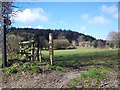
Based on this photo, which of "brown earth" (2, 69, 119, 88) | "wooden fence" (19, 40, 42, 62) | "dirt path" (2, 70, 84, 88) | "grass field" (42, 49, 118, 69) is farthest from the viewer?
"wooden fence" (19, 40, 42, 62)

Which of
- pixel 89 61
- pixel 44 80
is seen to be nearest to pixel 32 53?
pixel 44 80

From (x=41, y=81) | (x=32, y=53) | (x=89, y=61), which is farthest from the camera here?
(x=89, y=61)

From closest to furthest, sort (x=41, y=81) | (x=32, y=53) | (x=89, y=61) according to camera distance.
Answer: (x=41, y=81), (x=32, y=53), (x=89, y=61)

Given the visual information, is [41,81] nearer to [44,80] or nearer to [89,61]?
[44,80]

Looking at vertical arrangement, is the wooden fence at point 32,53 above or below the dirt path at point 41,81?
above

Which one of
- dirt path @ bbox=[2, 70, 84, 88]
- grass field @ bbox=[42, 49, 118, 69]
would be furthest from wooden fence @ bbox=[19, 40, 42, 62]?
dirt path @ bbox=[2, 70, 84, 88]

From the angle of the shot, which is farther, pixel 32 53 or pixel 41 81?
pixel 32 53

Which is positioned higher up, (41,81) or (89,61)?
(89,61)

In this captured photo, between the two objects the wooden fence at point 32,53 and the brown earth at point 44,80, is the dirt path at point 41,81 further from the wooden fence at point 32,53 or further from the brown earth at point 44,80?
the wooden fence at point 32,53

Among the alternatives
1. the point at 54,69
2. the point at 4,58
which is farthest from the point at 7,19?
the point at 54,69

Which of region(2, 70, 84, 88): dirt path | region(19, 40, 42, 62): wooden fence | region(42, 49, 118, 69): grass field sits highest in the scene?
region(19, 40, 42, 62): wooden fence

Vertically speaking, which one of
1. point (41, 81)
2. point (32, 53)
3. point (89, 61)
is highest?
point (32, 53)

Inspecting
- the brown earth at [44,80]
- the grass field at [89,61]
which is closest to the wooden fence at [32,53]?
the grass field at [89,61]

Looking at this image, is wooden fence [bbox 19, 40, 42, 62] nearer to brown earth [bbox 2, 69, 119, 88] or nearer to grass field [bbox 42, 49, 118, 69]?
grass field [bbox 42, 49, 118, 69]
